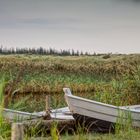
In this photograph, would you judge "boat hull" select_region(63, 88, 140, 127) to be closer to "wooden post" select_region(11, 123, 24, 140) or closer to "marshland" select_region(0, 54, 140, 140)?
"marshland" select_region(0, 54, 140, 140)

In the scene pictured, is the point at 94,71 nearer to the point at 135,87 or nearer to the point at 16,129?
the point at 135,87

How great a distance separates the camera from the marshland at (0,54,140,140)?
11.6 metres

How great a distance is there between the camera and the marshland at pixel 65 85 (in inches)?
456

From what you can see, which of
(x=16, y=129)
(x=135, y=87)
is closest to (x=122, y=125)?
(x=16, y=129)

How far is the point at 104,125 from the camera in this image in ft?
49.5

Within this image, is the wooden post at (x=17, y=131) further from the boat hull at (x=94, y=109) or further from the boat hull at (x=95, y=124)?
the boat hull at (x=95, y=124)

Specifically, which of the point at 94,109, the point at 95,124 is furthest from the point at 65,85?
the point at 94,109

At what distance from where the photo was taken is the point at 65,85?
3020 centimetres

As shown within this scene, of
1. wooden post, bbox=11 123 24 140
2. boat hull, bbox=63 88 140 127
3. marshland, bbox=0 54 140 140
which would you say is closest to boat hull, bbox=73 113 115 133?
boat hull, bbox=63 88 140 127

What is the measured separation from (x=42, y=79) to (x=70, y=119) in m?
17.3

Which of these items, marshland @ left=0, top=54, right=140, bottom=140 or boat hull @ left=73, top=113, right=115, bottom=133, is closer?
marshland @ left=0, top=54, right=140, bottom=140

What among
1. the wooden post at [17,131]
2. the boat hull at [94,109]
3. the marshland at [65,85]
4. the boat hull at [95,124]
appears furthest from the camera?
the boat hull at [95,124]

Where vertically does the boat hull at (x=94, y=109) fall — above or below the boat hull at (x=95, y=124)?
above

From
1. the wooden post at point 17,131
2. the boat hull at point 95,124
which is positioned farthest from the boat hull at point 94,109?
the wooden post at point 17,131
